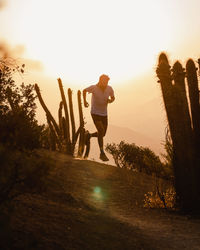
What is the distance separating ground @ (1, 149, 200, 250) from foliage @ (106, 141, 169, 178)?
16.0ft

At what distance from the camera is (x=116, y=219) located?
15.1 feet

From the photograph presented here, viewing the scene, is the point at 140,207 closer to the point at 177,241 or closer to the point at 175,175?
the point at 175,175

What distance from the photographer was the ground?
331cm

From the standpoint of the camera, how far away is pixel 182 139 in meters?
5.96

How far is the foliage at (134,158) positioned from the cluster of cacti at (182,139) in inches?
223

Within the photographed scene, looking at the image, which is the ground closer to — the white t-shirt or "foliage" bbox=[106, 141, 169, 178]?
the white t-shirt

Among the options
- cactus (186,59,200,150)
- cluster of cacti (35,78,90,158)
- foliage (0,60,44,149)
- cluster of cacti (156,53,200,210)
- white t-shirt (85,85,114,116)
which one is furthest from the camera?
cluster of cacti (35,78,90,158)

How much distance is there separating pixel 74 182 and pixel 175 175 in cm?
182

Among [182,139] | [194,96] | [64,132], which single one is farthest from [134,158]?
[182,139]

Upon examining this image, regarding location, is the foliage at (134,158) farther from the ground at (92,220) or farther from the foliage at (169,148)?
the ground at (92,220)

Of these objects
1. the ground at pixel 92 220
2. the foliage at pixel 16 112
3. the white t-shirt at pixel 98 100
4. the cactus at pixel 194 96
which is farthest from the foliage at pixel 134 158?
the foliage at pixel 16 112

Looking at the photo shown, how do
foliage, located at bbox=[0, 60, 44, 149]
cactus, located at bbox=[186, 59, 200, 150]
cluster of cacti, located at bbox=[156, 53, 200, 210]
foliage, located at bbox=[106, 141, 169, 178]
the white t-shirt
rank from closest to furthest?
foliage, located at bbox=[0, 60, 44, 149] < cluster of cacti, located at bbox=[156, 53, 200, 210] < cactus, located at bbox=[186, 59, 200, 150] < the white t-shirt < foliage, located at bbox=[106, 141, 169, 178]

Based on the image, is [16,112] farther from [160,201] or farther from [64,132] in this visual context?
[64,132]

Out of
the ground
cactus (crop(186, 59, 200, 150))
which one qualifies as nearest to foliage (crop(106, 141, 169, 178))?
the ground
